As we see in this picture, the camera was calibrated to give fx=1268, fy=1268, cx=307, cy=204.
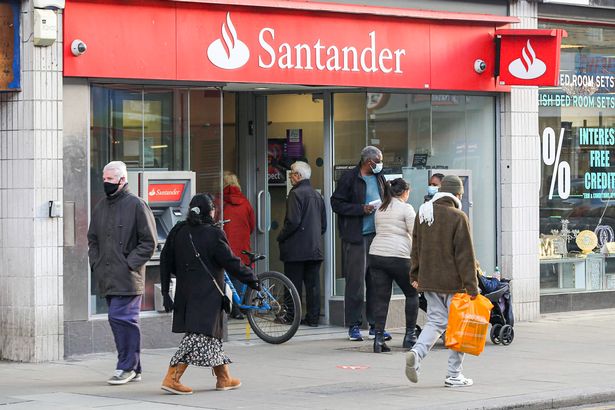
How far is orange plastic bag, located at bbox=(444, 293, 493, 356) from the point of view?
34.3 ft

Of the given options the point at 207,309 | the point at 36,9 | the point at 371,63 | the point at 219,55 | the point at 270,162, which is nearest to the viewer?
the point at 207,309

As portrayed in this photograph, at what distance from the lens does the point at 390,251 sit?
1288 centimetres

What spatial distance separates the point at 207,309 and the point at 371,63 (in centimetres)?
541

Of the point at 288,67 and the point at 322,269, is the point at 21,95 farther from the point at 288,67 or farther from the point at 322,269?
the point at 322,269

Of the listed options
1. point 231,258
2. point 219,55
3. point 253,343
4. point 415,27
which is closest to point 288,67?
point 219,55

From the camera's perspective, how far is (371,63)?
1488 centimetres

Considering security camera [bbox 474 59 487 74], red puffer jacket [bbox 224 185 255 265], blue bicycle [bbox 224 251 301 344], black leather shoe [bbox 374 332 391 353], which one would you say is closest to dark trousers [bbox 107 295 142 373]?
blue bicycle [bbox 224 251 301 344]

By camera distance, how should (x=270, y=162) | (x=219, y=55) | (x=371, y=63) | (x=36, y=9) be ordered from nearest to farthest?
(x=36, y=9), (x=219, y=55), (x=371, y=63), (x=270, y=162)

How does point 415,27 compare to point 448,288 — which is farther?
point 415,27

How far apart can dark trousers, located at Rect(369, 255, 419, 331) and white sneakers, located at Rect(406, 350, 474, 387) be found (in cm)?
226

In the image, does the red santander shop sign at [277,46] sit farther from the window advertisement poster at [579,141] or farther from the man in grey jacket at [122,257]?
the man in grey jacket at [122,257]

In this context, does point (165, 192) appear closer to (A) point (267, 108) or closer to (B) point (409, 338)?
(A) point (267, 108)

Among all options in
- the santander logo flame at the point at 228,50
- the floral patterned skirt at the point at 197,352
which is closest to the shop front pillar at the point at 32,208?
the santander logo flame at the point at 228,50

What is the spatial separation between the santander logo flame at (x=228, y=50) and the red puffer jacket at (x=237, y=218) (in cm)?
206
